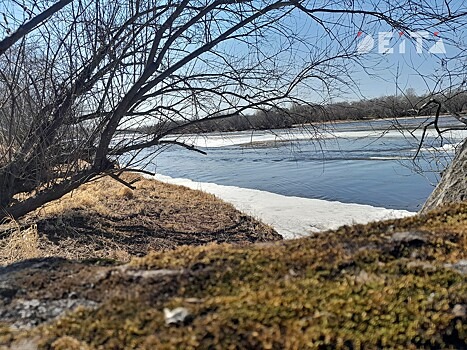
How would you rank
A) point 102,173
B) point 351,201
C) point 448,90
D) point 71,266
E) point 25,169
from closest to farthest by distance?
point 71,266
point 25,169
point 448,90
point 102,173
point 351,201

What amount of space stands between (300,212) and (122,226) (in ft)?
12.5

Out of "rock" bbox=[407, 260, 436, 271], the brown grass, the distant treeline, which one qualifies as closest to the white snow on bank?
the brown grass

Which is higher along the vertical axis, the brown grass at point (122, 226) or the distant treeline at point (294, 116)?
the distant treeline at point (294, 116)

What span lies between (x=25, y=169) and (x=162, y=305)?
440 centimetres

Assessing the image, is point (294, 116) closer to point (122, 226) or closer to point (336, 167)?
point (122, 226)

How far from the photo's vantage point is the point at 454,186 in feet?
10.4

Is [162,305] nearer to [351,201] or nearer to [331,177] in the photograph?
[351,201]

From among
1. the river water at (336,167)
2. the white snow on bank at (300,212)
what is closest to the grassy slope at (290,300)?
the river water at (336,167)

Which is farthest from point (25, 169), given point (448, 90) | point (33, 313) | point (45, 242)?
point (448, 90)

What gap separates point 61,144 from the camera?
17.1 feet

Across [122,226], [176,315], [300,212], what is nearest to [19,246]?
[122,226]

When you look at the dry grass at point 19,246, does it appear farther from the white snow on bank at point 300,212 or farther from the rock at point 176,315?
the rock at point 176,315

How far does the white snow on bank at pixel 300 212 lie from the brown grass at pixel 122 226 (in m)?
0.47

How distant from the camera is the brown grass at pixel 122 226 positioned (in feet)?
19.9
